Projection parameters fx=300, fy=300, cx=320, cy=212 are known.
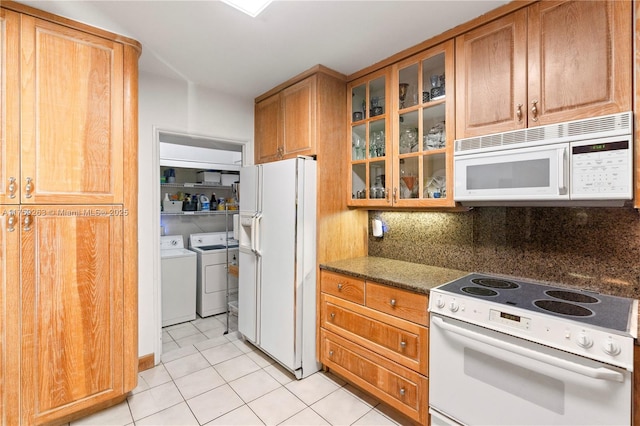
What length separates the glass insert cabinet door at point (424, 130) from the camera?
6.36 ft

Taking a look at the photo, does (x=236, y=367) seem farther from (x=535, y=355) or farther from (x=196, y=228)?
(x=196, y=228)

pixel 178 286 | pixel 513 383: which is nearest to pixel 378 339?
pixel 513 383

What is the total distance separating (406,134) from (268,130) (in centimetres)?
138

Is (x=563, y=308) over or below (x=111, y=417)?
over

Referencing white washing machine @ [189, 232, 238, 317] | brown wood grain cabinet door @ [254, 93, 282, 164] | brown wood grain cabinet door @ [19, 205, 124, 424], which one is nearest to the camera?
brown wood grain cabinet door @ [19, 205, 124, 424]

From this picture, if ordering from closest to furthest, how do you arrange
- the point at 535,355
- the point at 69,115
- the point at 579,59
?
1. the point at 535,355
2. the point at 579,59
3. the point at 69,115

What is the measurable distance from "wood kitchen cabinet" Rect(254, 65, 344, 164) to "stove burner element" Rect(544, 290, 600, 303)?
5.79ft

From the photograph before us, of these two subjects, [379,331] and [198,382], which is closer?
[379,331]

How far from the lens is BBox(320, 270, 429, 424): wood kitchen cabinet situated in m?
1.78

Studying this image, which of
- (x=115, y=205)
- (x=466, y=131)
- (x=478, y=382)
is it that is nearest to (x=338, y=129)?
(x=466, y=131)

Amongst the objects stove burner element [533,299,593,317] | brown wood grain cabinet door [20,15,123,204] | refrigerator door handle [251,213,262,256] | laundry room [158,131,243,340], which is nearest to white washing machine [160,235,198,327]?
laundry room [158,131,243,340]

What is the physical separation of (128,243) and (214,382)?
1243mm

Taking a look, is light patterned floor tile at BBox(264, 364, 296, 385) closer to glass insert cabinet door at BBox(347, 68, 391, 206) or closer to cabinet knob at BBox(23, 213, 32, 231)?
glass insert cabinet door at BBox(347, 68, 391, 206)

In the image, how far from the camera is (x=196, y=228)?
4324 mm
